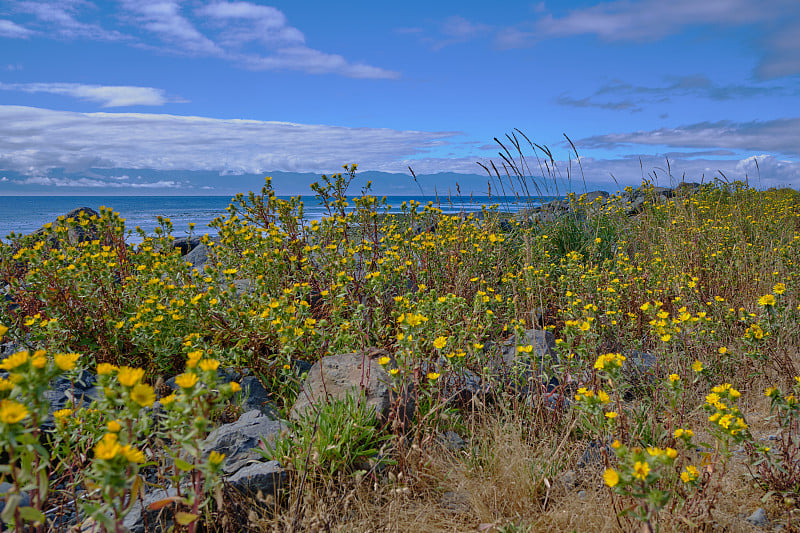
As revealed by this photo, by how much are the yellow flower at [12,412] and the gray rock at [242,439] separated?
132 cm

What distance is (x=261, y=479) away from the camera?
219cm

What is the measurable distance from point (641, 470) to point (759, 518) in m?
1.15

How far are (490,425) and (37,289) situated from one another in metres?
3.69

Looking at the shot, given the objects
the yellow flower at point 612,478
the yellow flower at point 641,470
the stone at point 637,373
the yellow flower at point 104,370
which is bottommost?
the stone at point 637,373

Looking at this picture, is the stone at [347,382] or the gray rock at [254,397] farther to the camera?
the gray rock at [254,397]

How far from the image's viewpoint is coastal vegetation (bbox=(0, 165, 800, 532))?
61.1 inches

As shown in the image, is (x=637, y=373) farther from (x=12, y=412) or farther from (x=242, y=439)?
(x=12, y=412)

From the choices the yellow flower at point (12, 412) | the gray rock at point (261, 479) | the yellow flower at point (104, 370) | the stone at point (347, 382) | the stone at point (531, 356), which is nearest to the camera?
the yellow flower at point (12, 412)

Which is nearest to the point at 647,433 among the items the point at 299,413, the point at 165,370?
the point at 299,413

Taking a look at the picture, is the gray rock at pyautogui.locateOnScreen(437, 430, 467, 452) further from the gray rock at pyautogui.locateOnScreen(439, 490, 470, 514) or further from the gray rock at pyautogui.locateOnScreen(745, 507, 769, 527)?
the gray rock at pyautogui.locateOnScreen(745, 507, 769, 527)

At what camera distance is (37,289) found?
3816 mm

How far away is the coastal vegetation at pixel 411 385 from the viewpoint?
155cm

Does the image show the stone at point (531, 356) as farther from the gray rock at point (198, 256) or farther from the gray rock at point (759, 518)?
the gray rock at point (198, 256)

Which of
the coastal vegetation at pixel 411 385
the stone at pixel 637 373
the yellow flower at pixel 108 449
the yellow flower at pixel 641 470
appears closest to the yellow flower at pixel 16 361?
the coastal vegetation at pixel 411 385
